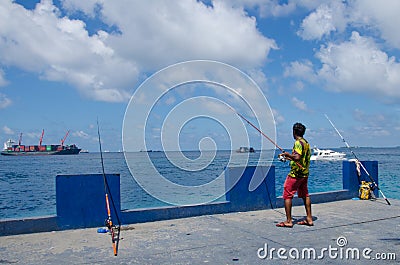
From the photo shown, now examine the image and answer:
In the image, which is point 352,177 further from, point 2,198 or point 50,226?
point 2,198

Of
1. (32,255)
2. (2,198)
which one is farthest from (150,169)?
(32,255)

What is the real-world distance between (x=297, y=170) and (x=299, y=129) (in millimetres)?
717

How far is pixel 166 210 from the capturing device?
26.0 feet

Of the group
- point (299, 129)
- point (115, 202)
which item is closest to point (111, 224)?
point (115, 202)

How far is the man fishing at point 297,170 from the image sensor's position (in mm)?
6945

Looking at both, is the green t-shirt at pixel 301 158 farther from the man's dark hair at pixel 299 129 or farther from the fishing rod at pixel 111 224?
the fishing rod at pixel 111 224

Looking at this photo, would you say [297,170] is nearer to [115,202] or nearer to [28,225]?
[115,202]

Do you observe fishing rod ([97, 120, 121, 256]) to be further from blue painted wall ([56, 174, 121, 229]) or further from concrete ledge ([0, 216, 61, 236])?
concrete ledge ([0, 216, 61, 236])

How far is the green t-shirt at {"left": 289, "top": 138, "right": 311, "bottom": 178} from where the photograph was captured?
695 cm

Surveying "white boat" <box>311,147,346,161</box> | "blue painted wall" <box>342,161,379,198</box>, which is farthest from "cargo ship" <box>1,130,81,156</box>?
"blue painted wall" <box>342,161,379,198</box>

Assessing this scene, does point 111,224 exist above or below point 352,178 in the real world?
below

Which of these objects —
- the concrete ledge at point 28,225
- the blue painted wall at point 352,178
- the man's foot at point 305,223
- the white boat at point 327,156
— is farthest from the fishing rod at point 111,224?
the white boat at point 327,156

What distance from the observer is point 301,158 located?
22.9ft

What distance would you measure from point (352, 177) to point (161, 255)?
6688 millimetres
